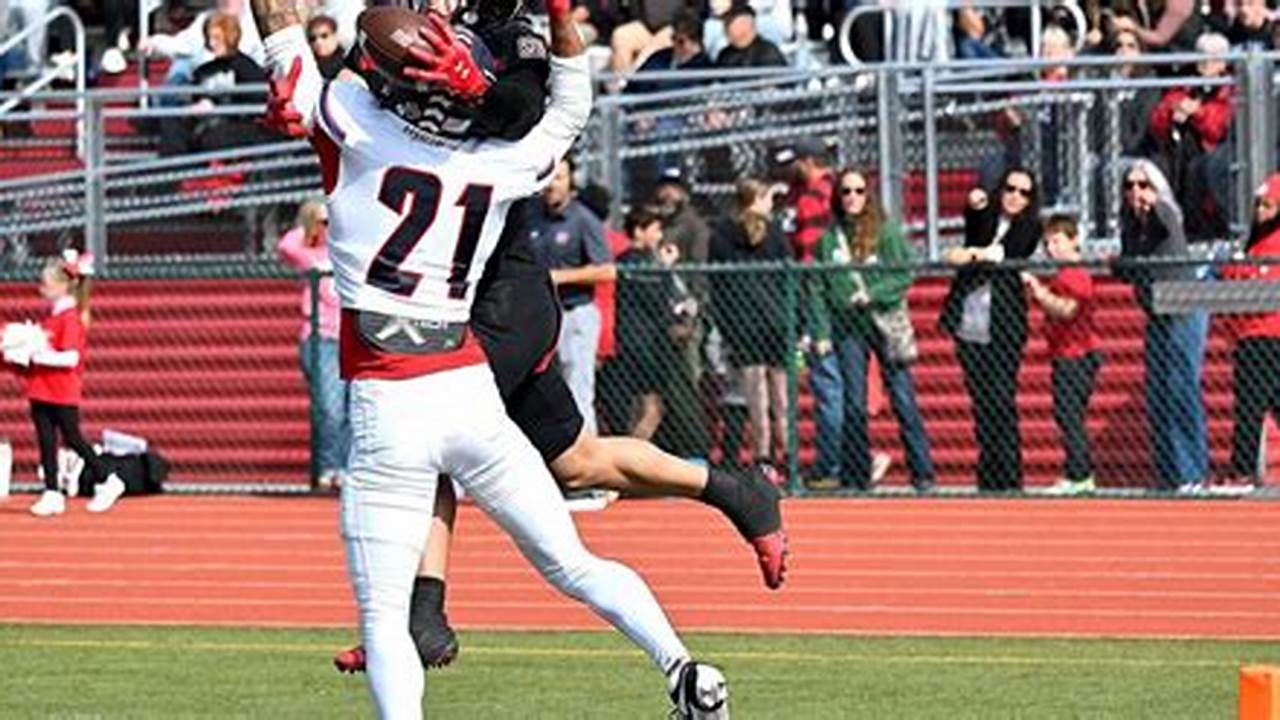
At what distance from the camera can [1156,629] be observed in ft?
49.1

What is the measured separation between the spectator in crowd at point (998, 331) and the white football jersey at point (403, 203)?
11790mm

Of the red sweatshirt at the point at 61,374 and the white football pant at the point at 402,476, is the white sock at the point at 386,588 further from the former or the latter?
the red sweatshirt at the point at 61,374

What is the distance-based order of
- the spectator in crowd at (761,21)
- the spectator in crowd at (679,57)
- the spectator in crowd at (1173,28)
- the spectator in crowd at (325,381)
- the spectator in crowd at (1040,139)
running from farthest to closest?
the spectator in crowd at (761,21)
the spectator in crowd at (679,57)
the spectator in crowd at (1173,28)
the spectator in crowd at (1040,139)
the spectator in crowd at (325,381)

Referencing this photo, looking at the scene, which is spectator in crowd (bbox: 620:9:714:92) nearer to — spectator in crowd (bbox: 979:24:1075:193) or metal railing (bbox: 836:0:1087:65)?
metal railing (bbox: 836:0:1087:65)

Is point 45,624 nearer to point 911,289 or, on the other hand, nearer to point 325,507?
point 325,507

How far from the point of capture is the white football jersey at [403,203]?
29.9ft

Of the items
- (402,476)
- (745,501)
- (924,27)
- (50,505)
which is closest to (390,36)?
(402,476)

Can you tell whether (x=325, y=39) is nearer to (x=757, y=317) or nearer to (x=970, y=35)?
(x=757, y=317)

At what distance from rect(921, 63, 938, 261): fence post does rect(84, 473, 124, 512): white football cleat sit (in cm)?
519

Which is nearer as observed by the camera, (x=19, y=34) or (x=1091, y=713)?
(x=1091, y=713)

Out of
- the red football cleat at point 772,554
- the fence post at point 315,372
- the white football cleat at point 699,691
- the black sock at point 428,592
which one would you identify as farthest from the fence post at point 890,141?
the white football cleat at point 699,691

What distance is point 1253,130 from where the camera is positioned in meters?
21.6

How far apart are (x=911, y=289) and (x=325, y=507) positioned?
3850mm

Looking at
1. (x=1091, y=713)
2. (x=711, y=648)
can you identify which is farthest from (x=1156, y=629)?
(x=1091, y=713)
